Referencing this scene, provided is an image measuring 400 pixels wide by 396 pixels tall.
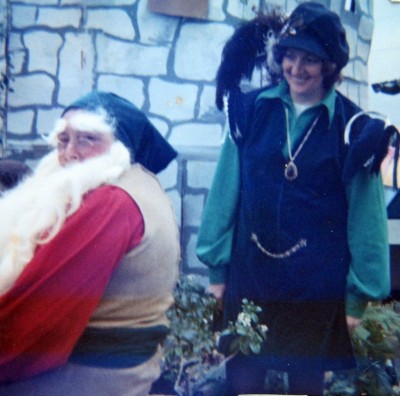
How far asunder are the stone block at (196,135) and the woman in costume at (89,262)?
0.14 m

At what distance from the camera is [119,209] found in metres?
0.98

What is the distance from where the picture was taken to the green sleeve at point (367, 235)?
4.19 feet

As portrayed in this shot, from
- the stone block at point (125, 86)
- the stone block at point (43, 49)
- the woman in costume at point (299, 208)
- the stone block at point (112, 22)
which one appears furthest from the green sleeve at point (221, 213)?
the stone block at point (43, 49)

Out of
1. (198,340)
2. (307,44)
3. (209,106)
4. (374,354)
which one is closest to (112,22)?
(209,106)

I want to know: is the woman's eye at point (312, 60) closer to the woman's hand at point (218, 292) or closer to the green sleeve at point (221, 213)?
the green sleeve at point (221, 213)

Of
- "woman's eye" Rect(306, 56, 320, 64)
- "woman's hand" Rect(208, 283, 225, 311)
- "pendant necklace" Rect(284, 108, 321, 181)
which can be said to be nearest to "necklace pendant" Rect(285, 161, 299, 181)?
"pendant necklace" Rect(284, 108, 321, 181)

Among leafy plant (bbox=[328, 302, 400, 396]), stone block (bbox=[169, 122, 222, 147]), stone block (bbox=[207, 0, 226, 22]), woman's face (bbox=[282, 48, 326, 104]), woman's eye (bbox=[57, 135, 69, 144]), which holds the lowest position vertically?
leafy plant (bbox=[328, 302, 400, 396])

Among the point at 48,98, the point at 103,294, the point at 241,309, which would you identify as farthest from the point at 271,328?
the point at 48,98

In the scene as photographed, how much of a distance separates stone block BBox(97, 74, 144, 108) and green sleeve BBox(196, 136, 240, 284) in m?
0.25

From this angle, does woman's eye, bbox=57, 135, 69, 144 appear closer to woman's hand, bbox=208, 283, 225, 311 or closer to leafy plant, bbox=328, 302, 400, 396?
woman's hand, bbox=208, 283, 225, 311

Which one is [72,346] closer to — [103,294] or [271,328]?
[103,294]

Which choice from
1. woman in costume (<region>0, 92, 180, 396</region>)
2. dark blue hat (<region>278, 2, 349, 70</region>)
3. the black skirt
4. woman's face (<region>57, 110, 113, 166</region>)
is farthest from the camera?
the black skirt

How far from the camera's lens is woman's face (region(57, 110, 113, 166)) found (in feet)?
3.79

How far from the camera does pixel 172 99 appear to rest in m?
1.35
